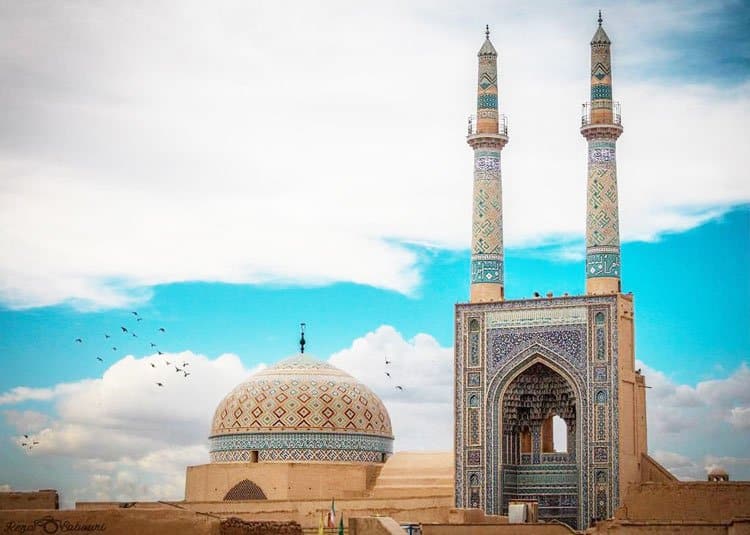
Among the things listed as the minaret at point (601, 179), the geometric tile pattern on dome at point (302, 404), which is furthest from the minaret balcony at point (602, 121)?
the geometric tile pattern on dome at point (302, 404)

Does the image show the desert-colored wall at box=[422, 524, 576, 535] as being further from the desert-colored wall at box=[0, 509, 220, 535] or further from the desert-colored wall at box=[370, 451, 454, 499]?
the desert-colored wall at box=[370, 451, 454, 499]

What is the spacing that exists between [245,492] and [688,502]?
30.6 ft

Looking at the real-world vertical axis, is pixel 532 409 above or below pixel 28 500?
above

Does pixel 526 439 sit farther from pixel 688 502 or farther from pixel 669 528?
pixel 669 528

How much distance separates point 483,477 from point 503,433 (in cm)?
85

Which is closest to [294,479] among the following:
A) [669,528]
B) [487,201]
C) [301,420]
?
[301,420]

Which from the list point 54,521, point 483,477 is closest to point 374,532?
point 54,521

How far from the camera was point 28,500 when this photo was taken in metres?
24.1

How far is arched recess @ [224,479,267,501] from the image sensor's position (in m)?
30.4

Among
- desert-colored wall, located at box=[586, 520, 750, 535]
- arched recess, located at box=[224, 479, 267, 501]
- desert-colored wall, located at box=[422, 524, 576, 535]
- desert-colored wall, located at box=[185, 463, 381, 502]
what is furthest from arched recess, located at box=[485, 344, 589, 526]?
desert-colored wall, located at box=[422, 524, 576, 535]

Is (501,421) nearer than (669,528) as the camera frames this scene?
No

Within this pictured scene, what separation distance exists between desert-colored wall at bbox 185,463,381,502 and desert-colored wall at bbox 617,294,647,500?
17.0 feet

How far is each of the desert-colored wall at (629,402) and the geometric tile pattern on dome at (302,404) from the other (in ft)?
19.5

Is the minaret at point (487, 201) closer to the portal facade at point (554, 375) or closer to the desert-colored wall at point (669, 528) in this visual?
the portal facade at point (554, 375)
